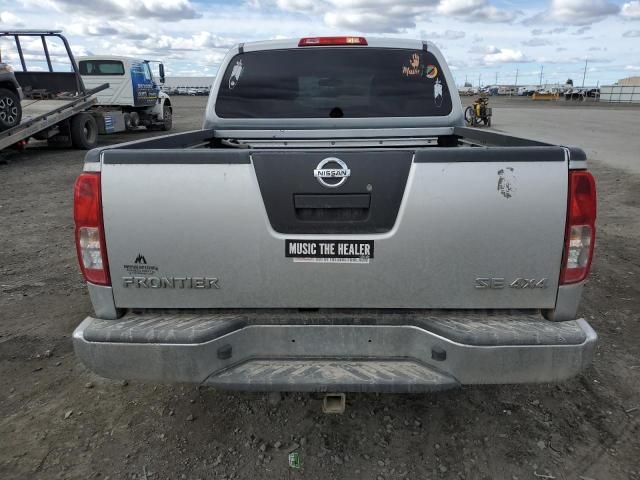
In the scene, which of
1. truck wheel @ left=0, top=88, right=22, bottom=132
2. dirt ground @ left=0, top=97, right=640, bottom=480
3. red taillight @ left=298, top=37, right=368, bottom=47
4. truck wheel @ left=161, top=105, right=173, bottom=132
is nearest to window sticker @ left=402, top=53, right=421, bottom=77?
red taillight @ left=298, top=37, right=368, bottom=47

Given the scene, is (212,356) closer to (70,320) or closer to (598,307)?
(70,320)

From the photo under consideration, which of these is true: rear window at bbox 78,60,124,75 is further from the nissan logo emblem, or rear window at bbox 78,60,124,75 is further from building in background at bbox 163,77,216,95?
building in background at bbox 163,77,216,95

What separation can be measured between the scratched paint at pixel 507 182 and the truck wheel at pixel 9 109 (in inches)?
497

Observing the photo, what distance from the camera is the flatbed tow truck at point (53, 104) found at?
13.1m

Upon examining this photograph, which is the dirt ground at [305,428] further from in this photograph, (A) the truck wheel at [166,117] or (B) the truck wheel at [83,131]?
(A) the truck wheel at [166,117]

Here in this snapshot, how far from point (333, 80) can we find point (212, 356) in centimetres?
268

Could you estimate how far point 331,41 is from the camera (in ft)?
13.3

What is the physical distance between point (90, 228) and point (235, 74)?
233cm

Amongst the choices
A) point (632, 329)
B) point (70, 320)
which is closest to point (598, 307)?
point (632, 329)

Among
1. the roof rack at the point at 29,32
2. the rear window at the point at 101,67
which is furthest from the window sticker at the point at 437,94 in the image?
the rear window at the point at 101,67

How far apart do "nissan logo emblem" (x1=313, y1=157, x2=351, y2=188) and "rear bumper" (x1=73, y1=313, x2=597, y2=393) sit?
65cm

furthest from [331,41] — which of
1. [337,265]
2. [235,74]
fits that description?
[337,265]

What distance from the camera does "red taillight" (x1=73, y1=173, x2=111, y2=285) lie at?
2295 mm

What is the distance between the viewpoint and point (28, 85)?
48.6 ft
